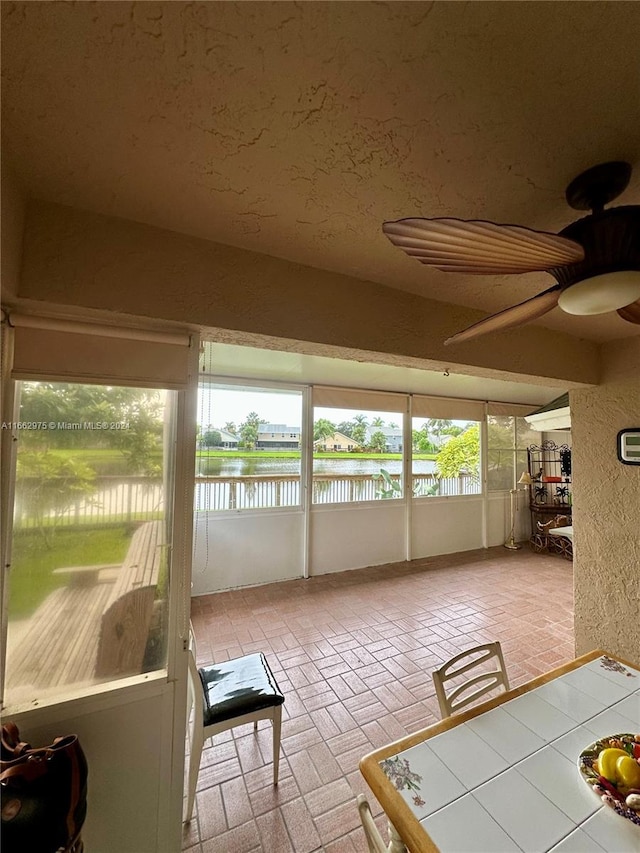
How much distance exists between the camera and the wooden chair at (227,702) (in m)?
1.40

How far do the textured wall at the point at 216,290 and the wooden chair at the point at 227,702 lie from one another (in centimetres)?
131

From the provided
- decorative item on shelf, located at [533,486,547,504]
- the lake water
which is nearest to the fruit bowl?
the lake water

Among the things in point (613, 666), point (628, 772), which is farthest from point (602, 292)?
point (613, 666)

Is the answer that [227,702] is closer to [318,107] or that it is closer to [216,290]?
[216,290]

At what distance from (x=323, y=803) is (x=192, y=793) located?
558 mm

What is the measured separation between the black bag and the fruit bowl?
1.44m

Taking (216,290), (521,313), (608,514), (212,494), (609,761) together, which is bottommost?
(609,761)

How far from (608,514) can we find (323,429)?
2757mm

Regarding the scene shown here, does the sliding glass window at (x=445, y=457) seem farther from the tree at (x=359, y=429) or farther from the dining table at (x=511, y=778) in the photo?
the dining table at (x=511, y=778)

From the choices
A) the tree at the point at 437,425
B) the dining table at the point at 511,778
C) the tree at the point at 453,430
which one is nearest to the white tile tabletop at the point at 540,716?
the dining table at the point at 511,778

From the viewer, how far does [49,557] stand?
1.14 metres

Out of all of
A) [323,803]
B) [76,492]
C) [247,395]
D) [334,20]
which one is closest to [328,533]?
[247,395]

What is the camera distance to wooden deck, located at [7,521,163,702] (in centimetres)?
110

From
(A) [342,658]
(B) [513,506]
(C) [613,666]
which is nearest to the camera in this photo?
(C) [613,666]
